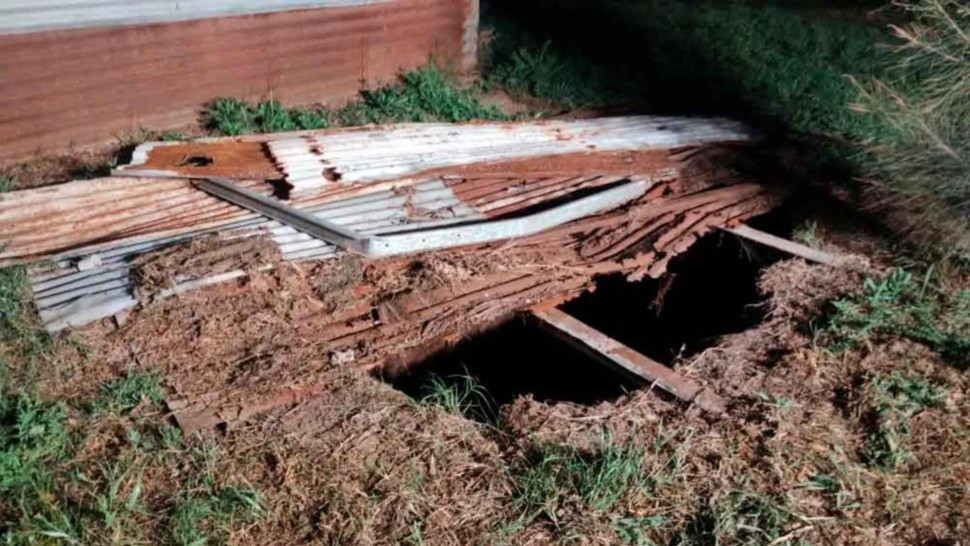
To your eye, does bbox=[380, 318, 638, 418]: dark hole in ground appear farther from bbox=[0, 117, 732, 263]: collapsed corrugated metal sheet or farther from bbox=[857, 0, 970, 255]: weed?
bbox=[857, 0, 970, 255]: weed

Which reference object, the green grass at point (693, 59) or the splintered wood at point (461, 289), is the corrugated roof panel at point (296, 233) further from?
the green grass at point (693, 59)

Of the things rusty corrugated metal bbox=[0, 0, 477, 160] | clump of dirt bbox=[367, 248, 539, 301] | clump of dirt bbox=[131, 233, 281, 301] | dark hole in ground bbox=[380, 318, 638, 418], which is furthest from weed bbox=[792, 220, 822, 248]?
rusty corrugated metal bbox=[0, 0, 477, 160]

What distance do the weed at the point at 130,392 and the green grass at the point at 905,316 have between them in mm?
2634

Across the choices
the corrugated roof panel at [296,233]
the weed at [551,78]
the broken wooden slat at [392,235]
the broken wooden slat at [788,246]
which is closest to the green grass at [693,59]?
the weed at [551,78]

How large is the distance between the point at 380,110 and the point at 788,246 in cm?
271

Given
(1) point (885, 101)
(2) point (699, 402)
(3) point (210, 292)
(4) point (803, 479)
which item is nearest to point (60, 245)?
(3) point (210, 292)

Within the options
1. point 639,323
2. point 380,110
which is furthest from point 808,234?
point 380,110

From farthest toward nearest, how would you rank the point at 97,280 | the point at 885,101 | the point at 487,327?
the point at 885,101
the point at 487,327
the point at 97,280

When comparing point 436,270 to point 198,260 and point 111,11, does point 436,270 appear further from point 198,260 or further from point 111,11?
point 111,11

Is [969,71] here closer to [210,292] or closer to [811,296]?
[811,296]

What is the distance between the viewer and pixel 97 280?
3.49 meters

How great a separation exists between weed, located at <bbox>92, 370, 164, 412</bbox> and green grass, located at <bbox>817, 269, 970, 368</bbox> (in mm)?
2634

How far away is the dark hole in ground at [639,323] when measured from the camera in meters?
3.92

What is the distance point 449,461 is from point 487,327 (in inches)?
35.8
